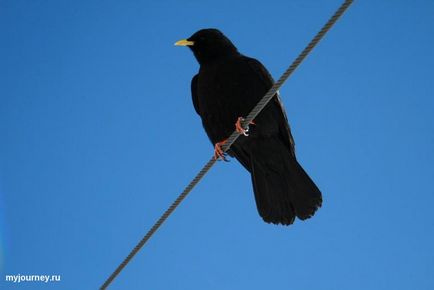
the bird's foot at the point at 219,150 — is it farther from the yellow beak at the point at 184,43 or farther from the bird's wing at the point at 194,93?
the yellow beak at the point at 184,43

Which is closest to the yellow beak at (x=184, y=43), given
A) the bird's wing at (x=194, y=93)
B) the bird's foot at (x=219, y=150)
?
the bird's wing at (x=194, y=93)

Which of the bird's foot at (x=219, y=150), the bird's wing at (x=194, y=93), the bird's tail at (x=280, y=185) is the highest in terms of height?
the bird's wing at (x=194, y=93)

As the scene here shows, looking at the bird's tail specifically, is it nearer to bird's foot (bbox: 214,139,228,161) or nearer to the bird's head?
bird's foot (bbox: 214,139,228,161)

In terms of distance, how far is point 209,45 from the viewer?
6.21 m

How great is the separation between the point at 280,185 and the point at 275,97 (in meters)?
0.80

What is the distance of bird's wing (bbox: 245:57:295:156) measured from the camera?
5.61 metres

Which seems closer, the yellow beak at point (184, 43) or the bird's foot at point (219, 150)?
the bird's foot at point (219, 150)

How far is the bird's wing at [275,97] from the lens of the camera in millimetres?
5613

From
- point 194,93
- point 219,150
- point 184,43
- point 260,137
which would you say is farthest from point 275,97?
point 184,43

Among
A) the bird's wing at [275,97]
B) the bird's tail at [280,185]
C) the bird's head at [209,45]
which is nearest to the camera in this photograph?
the bird's tail at [280,185]

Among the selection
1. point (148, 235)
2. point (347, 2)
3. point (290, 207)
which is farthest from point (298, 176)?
point (347, 2)

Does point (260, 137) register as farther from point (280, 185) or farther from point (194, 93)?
point (194, 93)

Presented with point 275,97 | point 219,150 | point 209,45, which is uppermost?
point 209,45

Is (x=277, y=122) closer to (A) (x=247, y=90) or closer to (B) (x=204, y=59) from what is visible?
(A) (x=247, y=90)
